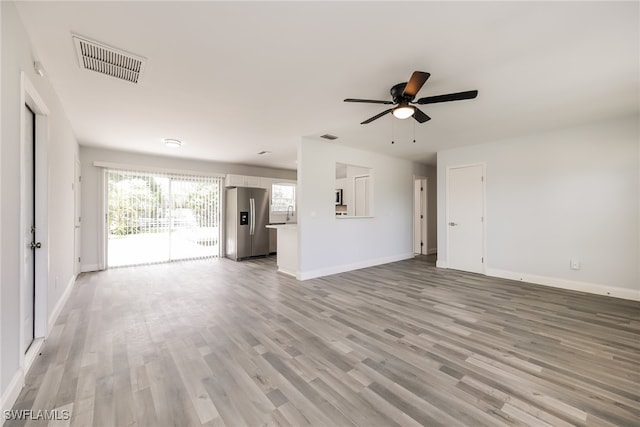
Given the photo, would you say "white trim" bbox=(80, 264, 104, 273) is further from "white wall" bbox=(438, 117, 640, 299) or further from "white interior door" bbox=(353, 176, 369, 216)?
"white wall" bbox=(438, 117, 640, 299)

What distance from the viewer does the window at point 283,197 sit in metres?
7.85

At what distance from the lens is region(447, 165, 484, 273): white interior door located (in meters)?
5.14

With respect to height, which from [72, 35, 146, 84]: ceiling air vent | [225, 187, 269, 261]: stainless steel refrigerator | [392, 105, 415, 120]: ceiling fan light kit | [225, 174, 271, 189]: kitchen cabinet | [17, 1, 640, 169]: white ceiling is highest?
[17, 1, 640, 169]: white ceiling

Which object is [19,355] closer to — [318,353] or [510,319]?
[318,353]

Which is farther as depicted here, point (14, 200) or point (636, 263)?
point (636, 263)

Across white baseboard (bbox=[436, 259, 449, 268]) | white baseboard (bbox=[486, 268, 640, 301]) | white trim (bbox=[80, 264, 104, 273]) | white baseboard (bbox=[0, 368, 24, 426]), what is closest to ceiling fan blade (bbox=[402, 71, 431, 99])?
white baseboard (bbox=[0, 368, 24, 426])

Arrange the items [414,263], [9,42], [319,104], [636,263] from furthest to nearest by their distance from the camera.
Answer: [414,263] → [636,263] → [319,104] → [9,42]

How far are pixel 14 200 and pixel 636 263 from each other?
6765 mm

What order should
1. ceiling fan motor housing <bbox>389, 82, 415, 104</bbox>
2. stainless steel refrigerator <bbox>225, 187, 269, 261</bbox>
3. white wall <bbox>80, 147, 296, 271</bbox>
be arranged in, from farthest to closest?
stainless steel refrigerator <bbox>225, 187, 269, 261</bbox> < white wall <bbox>80, 147, 296, 271</bbox> < ceiling fan motor housing <bbox>389, 82, 415, 104</bbox>

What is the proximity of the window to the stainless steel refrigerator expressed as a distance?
663 mm

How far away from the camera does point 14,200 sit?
167cm

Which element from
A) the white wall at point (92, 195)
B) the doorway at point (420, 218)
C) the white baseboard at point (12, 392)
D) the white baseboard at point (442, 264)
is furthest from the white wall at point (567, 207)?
the white wall at point (92, 195)

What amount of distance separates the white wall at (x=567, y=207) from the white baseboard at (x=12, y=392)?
6.17 meters

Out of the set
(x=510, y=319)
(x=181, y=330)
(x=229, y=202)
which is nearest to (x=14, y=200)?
(x=181, y=330)
